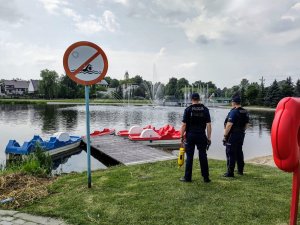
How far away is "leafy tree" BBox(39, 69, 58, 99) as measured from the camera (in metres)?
90.6

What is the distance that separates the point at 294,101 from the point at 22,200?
189 inches

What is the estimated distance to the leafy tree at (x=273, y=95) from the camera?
65275mm

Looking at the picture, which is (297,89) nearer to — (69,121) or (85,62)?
(69,121)

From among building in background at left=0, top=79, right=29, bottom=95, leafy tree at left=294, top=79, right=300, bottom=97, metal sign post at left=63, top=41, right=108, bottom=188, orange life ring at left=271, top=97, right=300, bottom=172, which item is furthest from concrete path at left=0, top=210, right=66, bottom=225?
building in background at left=0, top=79, right=29, bottom=95

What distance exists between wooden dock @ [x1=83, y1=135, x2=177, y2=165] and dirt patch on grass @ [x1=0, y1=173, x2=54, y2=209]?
3894 mm

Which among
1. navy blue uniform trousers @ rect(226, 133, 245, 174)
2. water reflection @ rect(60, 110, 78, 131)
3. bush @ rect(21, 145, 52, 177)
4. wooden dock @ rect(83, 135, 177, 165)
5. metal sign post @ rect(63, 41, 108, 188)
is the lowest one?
water reflection @ rect(60, 110, 78, 131)

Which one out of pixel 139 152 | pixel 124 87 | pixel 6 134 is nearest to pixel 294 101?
pixel 139 152

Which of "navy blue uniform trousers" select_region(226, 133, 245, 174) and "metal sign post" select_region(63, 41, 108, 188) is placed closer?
"metal sign post" select_region(63, 41, 108, 188)

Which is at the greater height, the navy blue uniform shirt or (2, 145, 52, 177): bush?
the navy blue uniform shirt

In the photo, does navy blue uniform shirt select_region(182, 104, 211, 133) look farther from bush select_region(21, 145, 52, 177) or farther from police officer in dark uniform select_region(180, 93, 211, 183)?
bush select_region(21, 145, 52, 177)

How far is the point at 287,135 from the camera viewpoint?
2.76 m

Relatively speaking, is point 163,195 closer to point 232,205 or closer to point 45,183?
point 232,205

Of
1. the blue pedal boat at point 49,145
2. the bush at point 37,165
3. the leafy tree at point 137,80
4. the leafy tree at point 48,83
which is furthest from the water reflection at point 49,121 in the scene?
the leafy tree at point 137,80

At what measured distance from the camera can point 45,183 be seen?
6.69 meters
